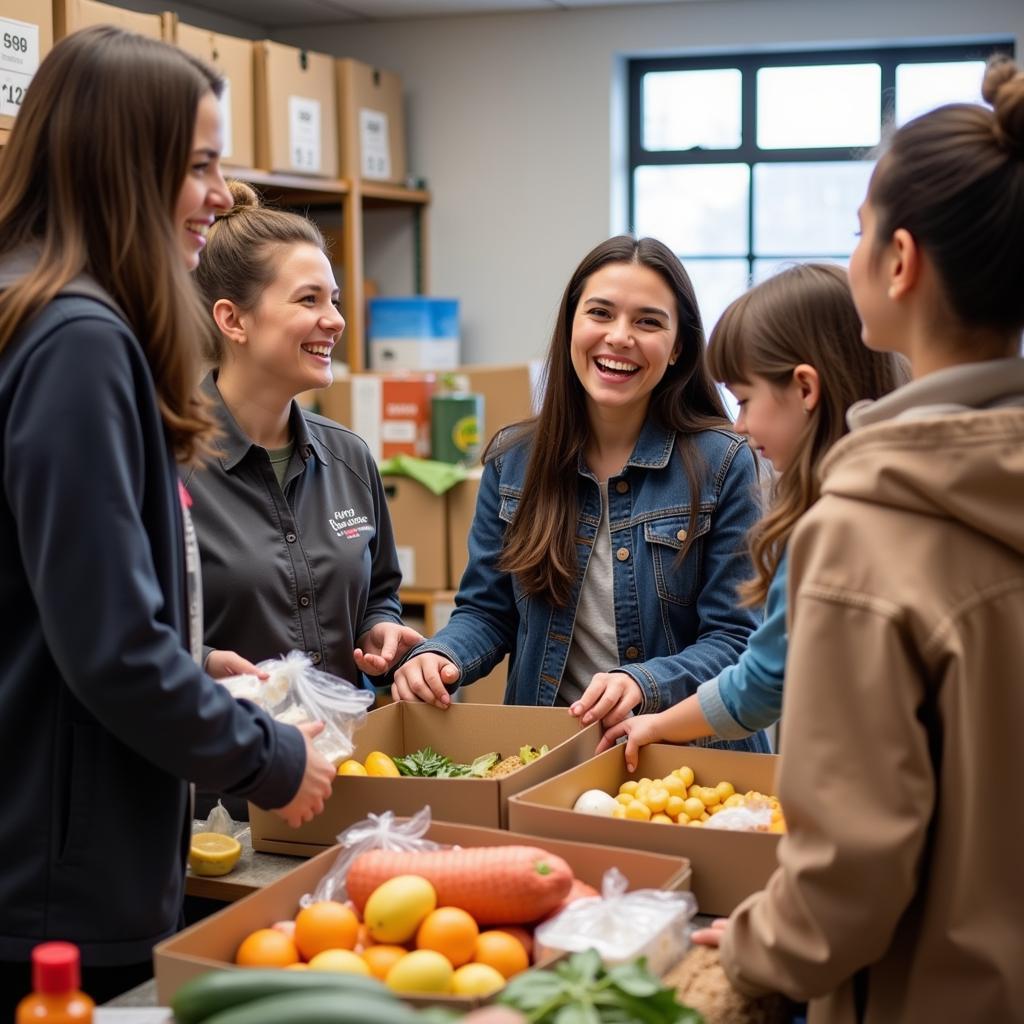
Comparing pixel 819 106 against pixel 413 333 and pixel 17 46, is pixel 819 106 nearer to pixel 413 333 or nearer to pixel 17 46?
pixel 413 333

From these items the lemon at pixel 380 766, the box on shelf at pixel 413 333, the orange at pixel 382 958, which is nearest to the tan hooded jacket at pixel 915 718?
the orange at pixel 382 958

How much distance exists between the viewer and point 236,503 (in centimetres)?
204

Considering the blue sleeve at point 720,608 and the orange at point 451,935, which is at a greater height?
the blue sleeve at point 720,608

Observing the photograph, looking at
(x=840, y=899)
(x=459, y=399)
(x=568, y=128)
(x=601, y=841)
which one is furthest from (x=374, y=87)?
(x=840, y=899)

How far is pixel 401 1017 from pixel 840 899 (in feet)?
1.43

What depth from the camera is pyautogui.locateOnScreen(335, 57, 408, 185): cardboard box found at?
4617mm

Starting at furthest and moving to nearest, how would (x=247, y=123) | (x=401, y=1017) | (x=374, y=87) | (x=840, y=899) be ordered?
(x=374, y=87) < (x=247, y=123) < (x=840, y=899) < (x=401, y=1017)

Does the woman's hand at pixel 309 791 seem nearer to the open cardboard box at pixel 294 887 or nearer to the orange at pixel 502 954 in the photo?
the open cardboard box at pixel 294 887

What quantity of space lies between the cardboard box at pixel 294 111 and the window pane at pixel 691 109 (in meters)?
1.26

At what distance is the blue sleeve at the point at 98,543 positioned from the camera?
3.96 ft

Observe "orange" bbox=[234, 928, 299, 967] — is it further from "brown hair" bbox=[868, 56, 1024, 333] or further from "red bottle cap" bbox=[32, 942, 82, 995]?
"brown hair" bbox=[868, 56, 1024, 333]

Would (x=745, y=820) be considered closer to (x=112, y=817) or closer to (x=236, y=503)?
(x=112, y=817)

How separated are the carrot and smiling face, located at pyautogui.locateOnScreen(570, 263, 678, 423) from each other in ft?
3.11

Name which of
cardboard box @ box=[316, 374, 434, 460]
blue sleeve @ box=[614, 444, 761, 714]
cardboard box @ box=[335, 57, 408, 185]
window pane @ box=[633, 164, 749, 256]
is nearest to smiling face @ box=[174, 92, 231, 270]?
blue sleeve @ box=[614, 444, 761, 714]
